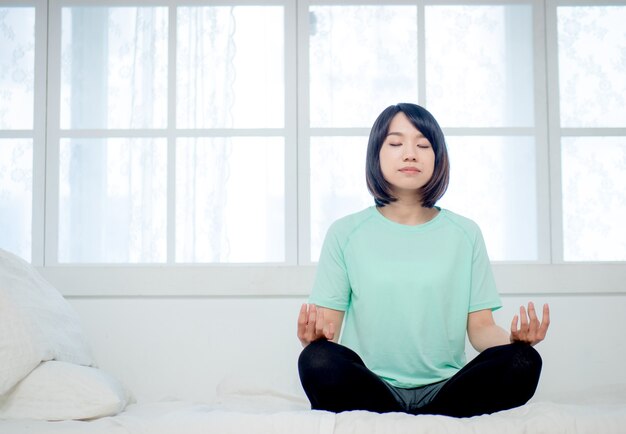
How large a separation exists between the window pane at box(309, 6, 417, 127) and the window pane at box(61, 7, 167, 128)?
543 mm

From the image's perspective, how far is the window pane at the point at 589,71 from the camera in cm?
253

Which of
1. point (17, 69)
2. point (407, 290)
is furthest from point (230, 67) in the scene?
point (407, 290)

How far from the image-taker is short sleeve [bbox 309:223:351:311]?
1.87 metres

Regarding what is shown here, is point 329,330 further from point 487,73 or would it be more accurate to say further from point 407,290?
point 487,73

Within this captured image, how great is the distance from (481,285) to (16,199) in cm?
163

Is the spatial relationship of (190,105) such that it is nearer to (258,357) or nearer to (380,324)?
(258,357)

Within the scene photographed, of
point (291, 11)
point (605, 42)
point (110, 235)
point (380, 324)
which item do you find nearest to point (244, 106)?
point (291, 11)

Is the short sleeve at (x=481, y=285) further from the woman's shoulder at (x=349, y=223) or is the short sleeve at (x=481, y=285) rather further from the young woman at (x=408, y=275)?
the woman's shoulder at (x=349, y=223)

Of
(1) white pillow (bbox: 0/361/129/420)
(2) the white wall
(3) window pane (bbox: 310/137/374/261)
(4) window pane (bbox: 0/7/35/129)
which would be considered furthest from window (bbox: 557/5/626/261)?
(4) window pane (bbox: 0/7/35/129)

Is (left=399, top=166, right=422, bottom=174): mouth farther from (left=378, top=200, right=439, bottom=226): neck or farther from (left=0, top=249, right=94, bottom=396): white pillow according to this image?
(left=0, top=249, right=94, bottom=396): white pillow

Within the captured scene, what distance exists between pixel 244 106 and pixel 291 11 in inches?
14.5

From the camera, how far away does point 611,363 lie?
243 centimetres

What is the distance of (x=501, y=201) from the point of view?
251 centimetres

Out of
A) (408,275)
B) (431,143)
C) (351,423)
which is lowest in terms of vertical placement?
(351,423)
